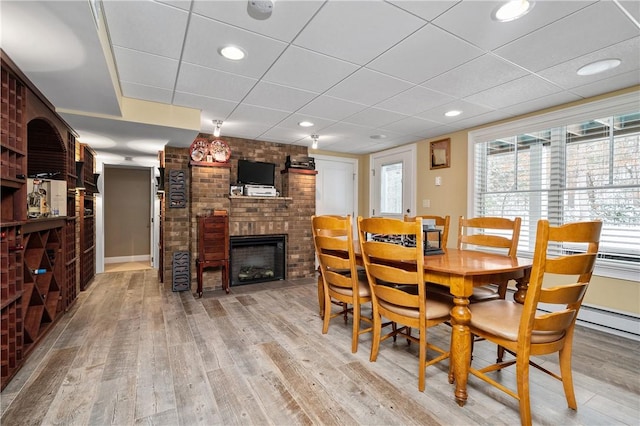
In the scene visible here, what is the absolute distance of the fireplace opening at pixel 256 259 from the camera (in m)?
4.64

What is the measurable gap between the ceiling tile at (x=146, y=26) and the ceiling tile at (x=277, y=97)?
2.73 feet

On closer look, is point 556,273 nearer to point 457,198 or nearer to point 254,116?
point 457,198

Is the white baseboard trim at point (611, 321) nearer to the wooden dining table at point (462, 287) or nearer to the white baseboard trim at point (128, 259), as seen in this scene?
the wooden dining table at point (462, 287)

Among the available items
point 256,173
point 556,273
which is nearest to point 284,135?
point 256,173

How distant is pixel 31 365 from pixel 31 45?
2.17 m

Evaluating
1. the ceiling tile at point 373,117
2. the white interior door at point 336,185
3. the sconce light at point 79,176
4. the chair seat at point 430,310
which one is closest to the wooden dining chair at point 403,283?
the chair seat at point 430,310

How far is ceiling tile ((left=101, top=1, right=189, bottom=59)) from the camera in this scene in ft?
5.47

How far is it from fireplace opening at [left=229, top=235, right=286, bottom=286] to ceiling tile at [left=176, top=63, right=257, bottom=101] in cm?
228

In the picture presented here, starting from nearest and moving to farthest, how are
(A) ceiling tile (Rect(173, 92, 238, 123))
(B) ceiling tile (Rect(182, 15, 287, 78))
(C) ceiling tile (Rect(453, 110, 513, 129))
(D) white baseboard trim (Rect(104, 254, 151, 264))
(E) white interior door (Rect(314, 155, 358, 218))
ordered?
(B) ceiling tile (Rect(182, 15, 287, 78))
(A) ceiling tile (Rect(173, 92, 238, 123))
(C) ceiling tile (Rect(453, 110, 513, 129))
(E) white interior door (Rect(314, 155, 358, 218))
(D) white baseboard trim (Rect(104, 254, 151, 264))

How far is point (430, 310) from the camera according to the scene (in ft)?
6.31

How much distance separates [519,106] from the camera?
127 inches

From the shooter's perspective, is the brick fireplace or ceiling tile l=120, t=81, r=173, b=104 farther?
the brick fireplace

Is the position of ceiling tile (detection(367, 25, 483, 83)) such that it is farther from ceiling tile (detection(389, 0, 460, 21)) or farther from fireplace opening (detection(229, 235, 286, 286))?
fireplace opening (detection(229, 235, 286, 286))

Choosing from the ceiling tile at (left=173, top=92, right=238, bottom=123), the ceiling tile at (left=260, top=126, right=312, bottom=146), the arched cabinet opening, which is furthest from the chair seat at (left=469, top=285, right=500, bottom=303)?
the arched cabinet opening
